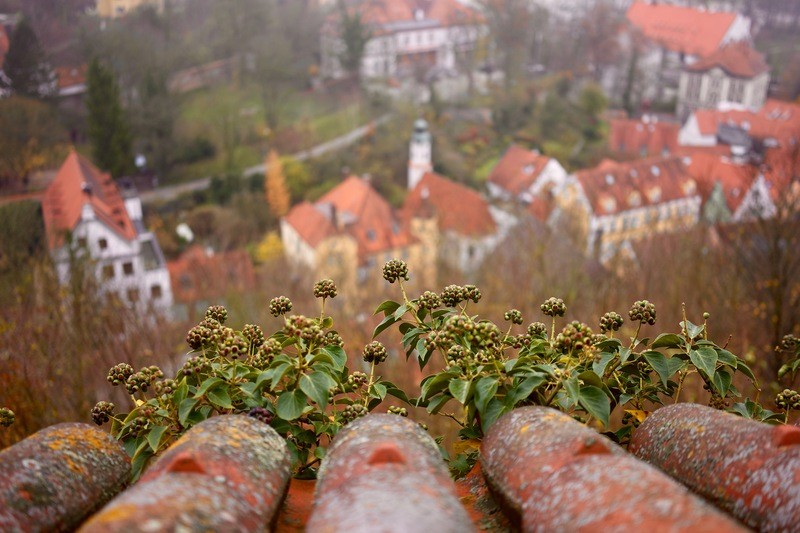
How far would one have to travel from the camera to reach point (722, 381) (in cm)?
315

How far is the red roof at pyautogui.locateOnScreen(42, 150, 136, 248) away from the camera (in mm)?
26084

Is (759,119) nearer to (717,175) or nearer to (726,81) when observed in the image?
(726,81)

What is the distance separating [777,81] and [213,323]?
52.5 metres

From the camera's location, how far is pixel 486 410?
9.55 ft

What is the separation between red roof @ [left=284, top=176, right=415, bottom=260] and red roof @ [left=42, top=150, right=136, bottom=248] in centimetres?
772

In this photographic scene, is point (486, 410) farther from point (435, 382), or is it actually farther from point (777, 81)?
point (777, 81)

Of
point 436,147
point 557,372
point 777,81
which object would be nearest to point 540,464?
point 557,372

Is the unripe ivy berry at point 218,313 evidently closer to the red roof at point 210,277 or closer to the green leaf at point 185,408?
the green leaf at point 185,408

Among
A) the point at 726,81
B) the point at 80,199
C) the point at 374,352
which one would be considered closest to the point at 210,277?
the point at 80,199

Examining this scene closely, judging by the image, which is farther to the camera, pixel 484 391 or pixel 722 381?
pixel 722 381

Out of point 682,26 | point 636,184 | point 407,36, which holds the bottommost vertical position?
point 636,184

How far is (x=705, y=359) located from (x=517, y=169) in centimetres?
3943

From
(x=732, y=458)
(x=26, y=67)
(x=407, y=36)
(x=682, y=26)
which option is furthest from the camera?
(x=682, y=26)

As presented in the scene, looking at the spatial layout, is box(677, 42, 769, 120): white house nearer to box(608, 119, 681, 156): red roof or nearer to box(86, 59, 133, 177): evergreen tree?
box(608, 119, 681, 156): red roof
